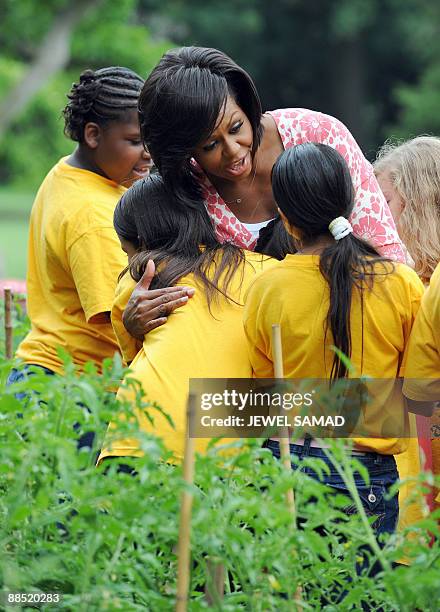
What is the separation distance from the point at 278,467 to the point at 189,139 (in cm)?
115

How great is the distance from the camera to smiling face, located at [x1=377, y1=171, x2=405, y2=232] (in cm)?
359

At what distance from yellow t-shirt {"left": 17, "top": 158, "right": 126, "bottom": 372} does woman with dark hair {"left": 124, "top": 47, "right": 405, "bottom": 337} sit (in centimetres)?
44

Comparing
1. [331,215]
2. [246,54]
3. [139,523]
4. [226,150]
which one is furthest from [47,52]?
[139,523]

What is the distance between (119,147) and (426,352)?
4.76 ft

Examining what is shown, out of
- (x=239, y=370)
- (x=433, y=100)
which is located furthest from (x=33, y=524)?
(x=433, y=100)

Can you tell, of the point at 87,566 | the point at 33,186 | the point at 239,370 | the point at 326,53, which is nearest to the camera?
the point at 87,566

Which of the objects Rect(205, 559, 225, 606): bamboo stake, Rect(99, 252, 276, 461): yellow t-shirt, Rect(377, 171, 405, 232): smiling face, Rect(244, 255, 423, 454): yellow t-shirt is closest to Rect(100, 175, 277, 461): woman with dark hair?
Rect(99, 252, 276, 461): yellow t-shirt

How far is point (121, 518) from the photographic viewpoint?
1910mm

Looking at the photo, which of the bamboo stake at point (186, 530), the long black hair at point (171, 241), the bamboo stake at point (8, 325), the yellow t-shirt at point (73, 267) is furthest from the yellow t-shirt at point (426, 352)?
the bamboo stake at point (8, 325)

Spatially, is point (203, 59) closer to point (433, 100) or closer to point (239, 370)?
point (239, 370)

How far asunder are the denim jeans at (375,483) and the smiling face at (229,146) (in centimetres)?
78

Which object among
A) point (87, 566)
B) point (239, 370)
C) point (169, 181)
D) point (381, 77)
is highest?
point (381, 77)

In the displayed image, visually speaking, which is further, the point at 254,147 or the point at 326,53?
the point at 326,53

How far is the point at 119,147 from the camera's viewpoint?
12.0 feet
